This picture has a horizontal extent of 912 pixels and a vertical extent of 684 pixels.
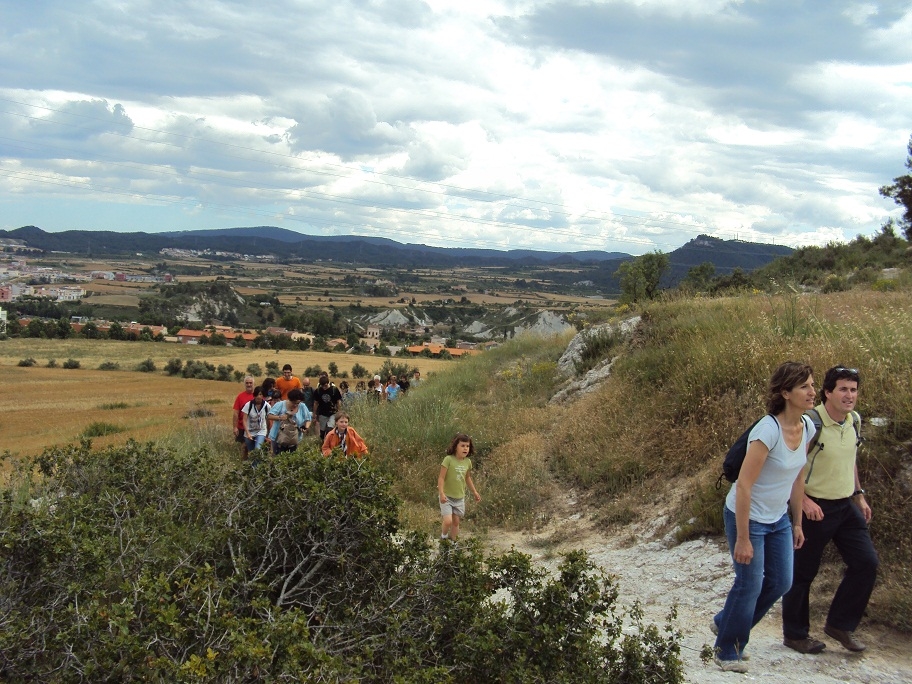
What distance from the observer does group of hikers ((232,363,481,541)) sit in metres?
7.34

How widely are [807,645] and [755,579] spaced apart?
816 mm

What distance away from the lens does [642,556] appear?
22.2 ft

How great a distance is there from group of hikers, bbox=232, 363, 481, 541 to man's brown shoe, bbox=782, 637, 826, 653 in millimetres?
3353

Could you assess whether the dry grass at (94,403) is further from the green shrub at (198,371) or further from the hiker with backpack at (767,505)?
the hiker with backpack at (767,505)

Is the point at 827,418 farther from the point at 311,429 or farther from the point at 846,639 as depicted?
the point at 311,429

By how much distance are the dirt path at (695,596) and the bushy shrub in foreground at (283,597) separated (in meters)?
0.57

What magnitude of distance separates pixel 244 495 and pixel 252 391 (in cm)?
640

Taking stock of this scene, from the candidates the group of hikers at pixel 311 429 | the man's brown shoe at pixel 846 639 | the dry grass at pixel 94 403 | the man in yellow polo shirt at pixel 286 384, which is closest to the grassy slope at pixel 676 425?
the man's brown shoe at pixel 846 639

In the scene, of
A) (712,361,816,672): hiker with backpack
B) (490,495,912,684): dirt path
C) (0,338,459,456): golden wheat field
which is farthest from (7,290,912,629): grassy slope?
Result: (0,338,459,456): golden wheat field

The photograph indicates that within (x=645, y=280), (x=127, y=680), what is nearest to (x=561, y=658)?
(x=127, y=680)

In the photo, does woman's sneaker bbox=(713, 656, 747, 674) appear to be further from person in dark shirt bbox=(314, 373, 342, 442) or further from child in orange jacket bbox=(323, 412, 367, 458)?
person in dark shirt bbox=(314, 373, 342, 442)

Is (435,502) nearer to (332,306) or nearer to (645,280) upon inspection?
(645,280)

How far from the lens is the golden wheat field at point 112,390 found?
19.5 meters

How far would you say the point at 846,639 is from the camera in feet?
14.8
